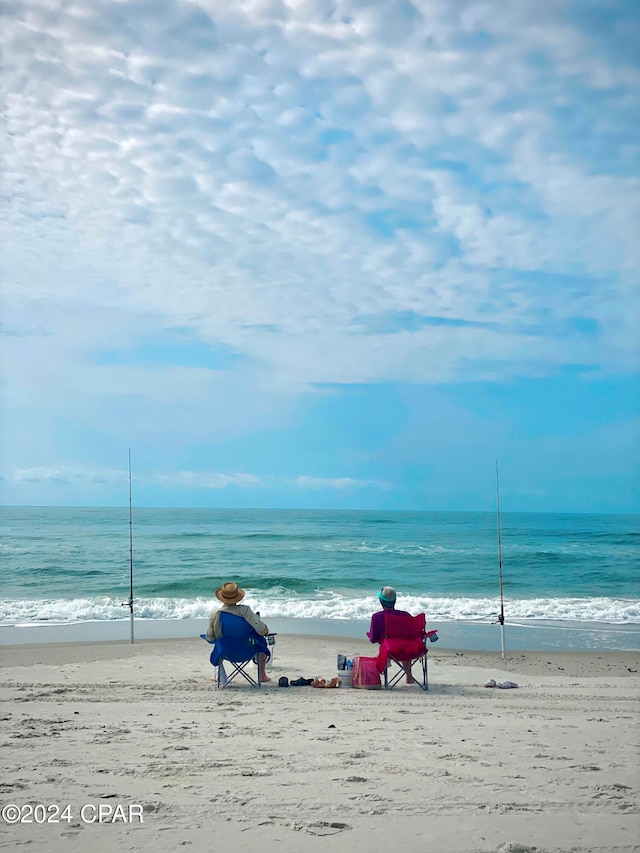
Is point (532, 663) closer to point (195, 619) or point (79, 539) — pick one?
point (195, 619)

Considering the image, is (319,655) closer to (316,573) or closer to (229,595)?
(229,595)

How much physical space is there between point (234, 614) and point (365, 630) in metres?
6.18

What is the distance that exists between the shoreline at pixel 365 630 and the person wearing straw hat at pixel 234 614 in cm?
425

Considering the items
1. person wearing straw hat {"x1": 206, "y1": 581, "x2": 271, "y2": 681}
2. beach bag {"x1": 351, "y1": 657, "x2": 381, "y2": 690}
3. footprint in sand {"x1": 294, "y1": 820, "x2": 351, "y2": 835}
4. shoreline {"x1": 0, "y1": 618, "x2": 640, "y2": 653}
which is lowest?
shoreline {"x1": 0, "y1": 618, "x2": 640, "y2": 653}

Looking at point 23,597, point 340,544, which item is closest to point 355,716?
point 23,597

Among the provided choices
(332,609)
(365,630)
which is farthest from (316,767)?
(332,609)

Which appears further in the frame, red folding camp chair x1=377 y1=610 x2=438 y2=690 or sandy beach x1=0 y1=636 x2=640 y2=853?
red folding camp chair x1=377 y1=610 x2=438 y2=690

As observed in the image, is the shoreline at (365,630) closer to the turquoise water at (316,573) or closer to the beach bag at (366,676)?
the turquoise water at (316,573)

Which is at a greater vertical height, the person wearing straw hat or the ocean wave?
the person wearing straw hat

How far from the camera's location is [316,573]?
920 inches

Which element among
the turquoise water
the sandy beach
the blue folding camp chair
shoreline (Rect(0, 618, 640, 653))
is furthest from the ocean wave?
the sandy beach

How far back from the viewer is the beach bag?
23.7ft

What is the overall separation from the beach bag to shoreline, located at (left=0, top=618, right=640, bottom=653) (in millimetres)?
3724

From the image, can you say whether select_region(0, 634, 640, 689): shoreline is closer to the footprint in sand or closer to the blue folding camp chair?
the blue folding camp chair
